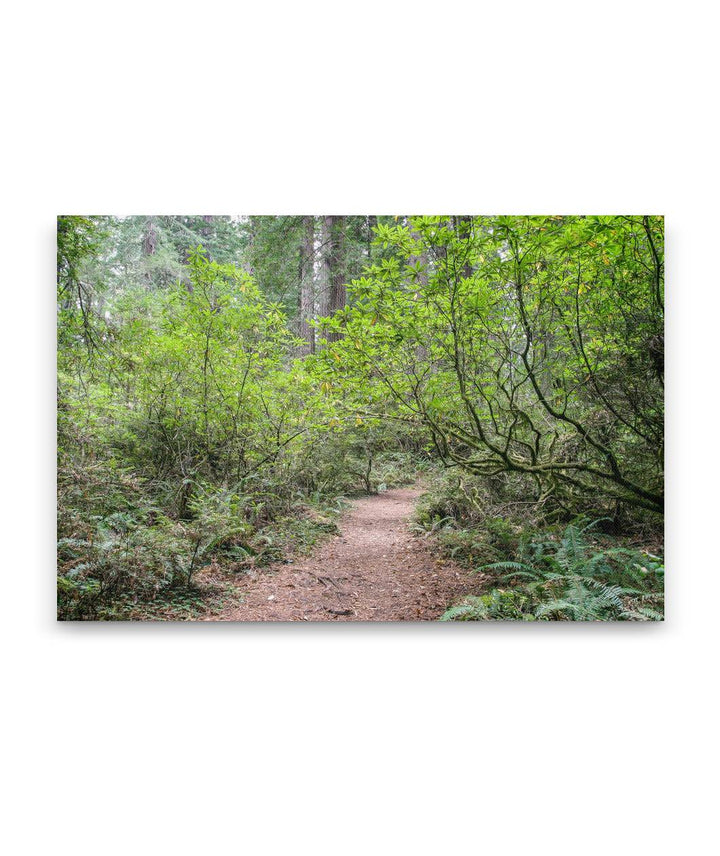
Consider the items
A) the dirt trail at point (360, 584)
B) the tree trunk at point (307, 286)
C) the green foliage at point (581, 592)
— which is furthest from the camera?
the tree trunk at point (307, 286)

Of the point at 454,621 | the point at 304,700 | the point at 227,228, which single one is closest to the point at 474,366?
the point at 454,621

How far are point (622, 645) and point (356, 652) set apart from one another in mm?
1590

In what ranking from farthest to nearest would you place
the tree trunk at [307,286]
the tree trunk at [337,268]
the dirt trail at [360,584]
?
the tree trunk at [307,286] → the tree trunk at [337,268] → the dirt trail at [360,584]

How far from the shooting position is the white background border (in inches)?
103

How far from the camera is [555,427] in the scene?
10.0ft

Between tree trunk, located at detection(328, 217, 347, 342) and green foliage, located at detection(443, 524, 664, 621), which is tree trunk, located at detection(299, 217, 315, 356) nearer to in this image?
tree trunk, located at detection(328, 217, 347, 342)
